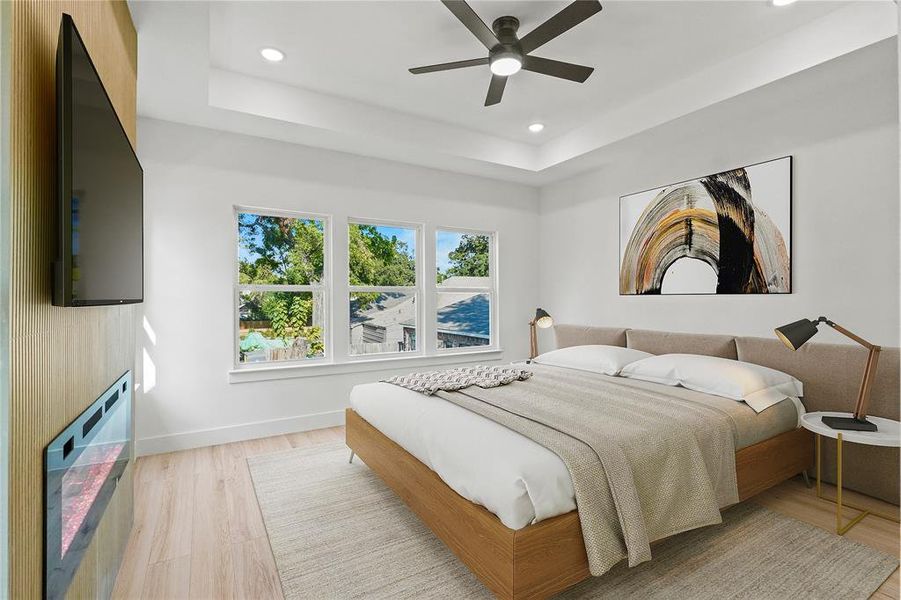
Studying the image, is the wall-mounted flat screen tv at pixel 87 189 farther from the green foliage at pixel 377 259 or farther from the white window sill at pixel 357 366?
the green foliage at pixel 377 259

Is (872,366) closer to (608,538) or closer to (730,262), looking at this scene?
(730,262)

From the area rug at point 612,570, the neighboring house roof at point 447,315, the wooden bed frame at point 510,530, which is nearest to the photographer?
the wooden bed frame at point 510,530

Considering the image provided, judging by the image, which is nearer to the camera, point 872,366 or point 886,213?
point 872,366

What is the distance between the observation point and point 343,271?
4.23 m

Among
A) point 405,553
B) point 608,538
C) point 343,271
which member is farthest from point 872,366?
point 343,271

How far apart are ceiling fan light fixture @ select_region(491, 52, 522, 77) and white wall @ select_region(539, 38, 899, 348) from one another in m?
1.56

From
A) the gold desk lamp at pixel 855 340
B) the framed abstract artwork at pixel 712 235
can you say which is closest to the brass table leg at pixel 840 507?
the gold desk lamp at pixel 855 340

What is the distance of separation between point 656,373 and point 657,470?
1.35m

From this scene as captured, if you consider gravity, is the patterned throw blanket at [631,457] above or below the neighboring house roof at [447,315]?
below

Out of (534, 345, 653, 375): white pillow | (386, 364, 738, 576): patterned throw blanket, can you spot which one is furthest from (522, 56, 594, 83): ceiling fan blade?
(534, 345, 653, 375): white pillow

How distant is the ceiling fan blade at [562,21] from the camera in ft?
6.73

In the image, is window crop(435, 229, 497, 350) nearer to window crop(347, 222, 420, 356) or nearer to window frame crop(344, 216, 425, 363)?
window frame crop(344, 216, 425, 363)

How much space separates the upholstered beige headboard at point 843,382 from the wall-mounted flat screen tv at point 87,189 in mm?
3605

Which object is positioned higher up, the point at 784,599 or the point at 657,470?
the point at 657,470
